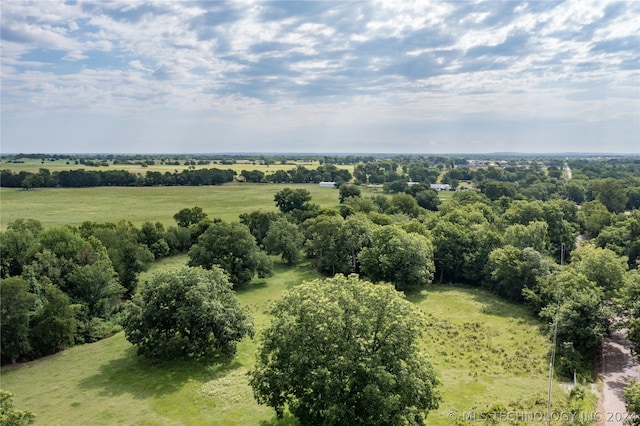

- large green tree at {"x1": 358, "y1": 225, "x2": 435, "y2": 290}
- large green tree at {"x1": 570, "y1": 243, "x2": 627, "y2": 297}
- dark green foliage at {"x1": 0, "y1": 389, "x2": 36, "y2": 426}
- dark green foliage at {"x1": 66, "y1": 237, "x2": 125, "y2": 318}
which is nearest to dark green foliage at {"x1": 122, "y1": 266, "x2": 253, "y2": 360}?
dark green foliage at {"x1": 66, "y1": 237, "x2": 125, "y2": 318}

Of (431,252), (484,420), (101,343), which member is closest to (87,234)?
(101,343)

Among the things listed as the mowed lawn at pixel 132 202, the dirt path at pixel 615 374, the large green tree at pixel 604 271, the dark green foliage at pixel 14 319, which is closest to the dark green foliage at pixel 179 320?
the dark green foliage at pixel 14 319

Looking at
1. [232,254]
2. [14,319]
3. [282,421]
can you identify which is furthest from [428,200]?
[14,319]

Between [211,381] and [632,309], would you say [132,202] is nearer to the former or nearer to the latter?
[211,381]

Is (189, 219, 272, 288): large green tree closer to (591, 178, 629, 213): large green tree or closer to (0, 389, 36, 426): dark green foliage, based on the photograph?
(0, 389, 36, 426): dark green foliage

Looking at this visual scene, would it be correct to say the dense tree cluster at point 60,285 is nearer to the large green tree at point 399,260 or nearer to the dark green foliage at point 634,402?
the large green tree at point 399,260
